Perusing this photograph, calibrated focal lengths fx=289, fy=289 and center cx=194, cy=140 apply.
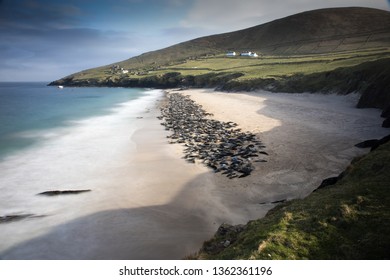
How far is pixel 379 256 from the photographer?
19.7 ft

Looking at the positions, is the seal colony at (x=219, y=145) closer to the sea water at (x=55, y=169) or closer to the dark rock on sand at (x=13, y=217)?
the sea water at (x=55, y=169)

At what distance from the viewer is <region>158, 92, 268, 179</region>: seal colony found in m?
17.5

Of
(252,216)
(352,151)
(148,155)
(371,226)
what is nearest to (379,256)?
(371,226)

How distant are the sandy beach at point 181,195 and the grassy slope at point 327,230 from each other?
8.44ft

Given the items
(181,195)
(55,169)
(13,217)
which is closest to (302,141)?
(181,195)

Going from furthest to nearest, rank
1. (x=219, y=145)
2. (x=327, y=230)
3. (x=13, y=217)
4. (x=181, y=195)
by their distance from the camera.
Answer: (x=219, y=145) < (x=181, y=195) < (x=13, y=217) < (x=327, y=230)

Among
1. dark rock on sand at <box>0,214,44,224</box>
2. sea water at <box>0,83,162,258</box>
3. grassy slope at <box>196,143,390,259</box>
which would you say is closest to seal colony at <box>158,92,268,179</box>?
sea water at <box>0,83,162,258</box>

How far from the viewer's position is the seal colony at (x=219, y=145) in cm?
1754

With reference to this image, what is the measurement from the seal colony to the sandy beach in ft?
2.36

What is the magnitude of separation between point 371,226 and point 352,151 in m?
12.6

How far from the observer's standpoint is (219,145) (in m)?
22.0

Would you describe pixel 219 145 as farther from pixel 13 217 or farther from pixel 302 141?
pixel 13 217

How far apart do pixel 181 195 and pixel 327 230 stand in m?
8.25
